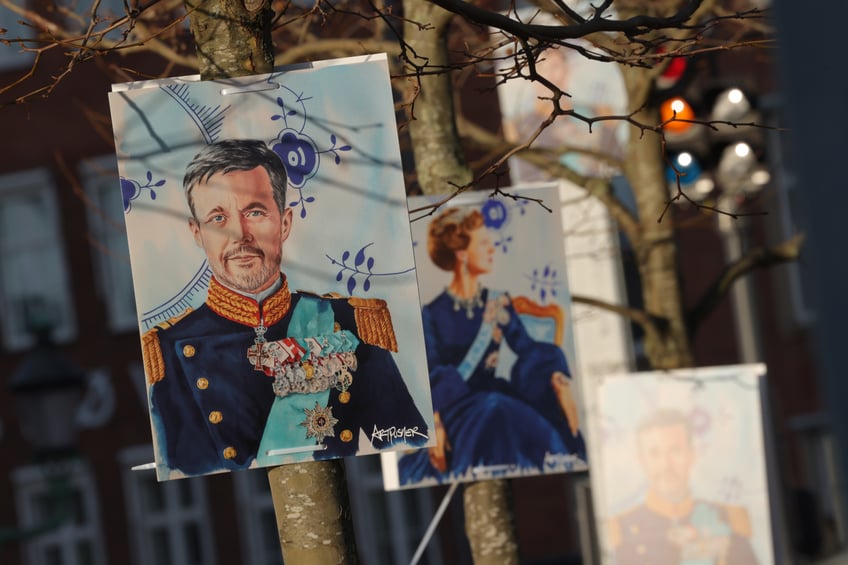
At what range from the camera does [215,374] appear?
4.38m

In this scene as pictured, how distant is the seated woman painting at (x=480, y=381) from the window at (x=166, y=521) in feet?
45.8

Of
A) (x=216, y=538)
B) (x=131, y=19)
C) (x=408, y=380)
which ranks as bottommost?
(x=216, y=538)

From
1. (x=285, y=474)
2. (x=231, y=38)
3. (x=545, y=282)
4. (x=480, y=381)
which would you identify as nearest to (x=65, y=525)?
(x=480, y=381)

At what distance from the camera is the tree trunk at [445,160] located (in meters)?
7.24

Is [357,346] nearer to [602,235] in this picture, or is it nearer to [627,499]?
[627,499]

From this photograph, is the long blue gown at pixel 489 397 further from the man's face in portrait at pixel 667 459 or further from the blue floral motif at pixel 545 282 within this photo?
the man's face in portrait at pixel 667 459

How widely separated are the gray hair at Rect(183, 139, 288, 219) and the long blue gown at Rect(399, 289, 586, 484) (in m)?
2.29

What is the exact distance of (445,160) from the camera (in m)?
7.33

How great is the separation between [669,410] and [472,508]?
133 centimetres

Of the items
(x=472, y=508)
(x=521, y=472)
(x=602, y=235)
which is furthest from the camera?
(x=602, y=235)

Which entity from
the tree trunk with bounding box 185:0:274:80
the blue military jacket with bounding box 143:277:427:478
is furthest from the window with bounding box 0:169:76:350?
the blue military jacket with bounding box 143:277:427:478

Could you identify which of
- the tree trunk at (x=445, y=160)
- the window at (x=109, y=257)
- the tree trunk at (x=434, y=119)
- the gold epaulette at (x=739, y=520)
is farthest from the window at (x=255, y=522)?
the tree trunk at (x=434, y=119)

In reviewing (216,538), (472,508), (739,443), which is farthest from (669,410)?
(216,538)

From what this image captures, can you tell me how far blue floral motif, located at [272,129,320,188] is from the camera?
4.45m
